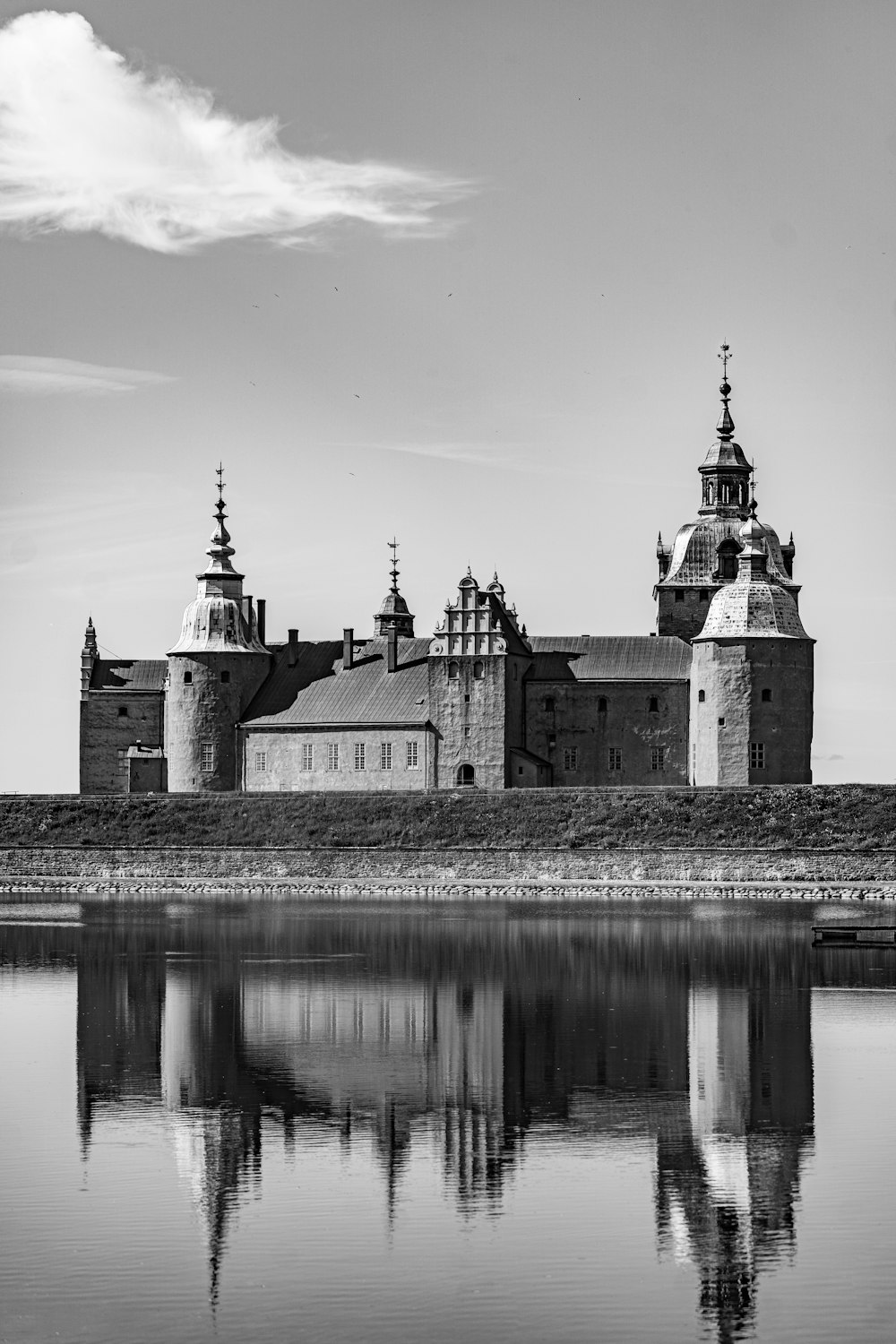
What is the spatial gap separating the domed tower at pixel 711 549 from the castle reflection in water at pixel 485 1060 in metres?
34.7

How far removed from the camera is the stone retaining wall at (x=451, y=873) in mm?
52844

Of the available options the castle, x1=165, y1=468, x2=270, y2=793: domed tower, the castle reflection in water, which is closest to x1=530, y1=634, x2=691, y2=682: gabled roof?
the castle

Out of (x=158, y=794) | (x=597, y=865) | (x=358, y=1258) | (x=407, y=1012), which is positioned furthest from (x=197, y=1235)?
(x=158, y=794)

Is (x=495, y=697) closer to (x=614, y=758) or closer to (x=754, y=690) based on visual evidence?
(x=614, y=758)

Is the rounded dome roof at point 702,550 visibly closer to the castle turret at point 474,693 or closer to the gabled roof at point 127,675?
the castle turret at point 474,693

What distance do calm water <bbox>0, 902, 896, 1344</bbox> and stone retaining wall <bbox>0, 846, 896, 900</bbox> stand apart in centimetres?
1806

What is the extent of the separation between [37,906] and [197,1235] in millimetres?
35410

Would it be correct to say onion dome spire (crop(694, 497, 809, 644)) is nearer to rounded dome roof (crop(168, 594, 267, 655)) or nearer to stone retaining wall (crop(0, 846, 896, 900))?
stone retaining wall (crop(0, 846, 896, 900))

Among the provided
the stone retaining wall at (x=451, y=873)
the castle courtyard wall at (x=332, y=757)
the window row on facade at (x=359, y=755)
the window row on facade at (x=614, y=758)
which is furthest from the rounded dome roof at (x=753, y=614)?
the stone retaining wall at (x=451, y=873)

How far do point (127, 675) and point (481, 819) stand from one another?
21.7 m

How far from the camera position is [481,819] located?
60656 millimetres

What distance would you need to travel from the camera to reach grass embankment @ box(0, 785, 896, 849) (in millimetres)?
57000

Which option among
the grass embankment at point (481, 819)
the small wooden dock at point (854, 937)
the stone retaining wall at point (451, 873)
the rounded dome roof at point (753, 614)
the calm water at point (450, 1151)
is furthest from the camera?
the rounded dome roof at point (753, 614)

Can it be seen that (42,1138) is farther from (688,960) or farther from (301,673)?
(301,673)
